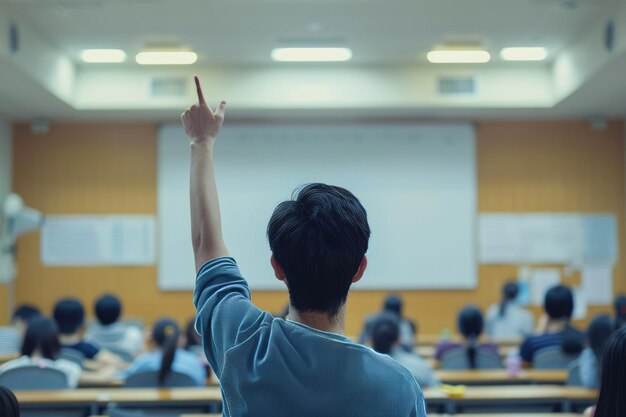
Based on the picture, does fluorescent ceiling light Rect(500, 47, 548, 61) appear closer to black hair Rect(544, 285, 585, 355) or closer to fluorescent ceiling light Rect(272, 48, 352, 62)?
fluorescent ceiling light Rect(272, 48, 352, 62)

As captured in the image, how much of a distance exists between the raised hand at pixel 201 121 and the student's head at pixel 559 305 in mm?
4483

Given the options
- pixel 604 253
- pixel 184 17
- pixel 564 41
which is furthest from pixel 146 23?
pixel 604 253

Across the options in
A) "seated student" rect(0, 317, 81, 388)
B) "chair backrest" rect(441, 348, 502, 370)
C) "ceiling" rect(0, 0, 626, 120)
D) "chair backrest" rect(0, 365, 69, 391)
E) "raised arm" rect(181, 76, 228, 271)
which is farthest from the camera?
"ceiling" rect(0, 0, 626, 120)

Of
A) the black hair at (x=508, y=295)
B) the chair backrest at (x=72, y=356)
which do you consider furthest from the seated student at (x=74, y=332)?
the black hair at (x=508, y=295)

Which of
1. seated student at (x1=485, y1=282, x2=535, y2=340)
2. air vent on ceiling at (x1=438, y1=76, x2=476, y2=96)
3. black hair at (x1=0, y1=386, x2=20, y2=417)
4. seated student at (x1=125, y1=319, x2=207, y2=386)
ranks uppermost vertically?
air vent on ceiling at (x1=438, y1=76, x2=476, y2=96)

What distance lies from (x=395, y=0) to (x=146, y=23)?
2.19m

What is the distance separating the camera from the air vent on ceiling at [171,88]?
8.27 meters

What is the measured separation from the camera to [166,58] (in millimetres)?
7852

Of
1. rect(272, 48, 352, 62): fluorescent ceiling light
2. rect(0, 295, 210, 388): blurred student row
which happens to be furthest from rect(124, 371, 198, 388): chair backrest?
rect(272, 48, 352, 62): fluorescent ceiling light

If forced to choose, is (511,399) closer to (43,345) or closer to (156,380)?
(156,380)

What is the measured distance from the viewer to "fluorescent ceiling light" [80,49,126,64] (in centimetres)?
776

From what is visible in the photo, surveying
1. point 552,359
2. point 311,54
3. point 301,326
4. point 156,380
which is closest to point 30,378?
point 156,380

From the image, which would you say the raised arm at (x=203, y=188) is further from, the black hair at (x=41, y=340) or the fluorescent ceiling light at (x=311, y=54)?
the fluorescent ceiling light at (x=311, y=54)

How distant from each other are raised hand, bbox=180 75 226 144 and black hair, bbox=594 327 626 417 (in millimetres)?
1024
